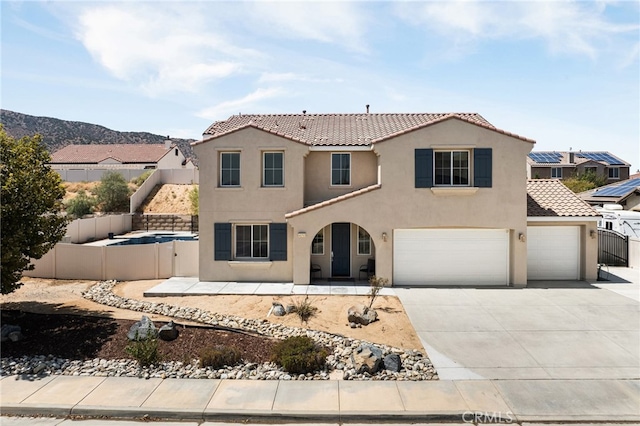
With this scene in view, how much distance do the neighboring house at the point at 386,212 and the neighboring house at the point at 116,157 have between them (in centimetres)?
3549

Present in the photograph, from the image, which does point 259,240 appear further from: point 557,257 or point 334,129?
point 557,257

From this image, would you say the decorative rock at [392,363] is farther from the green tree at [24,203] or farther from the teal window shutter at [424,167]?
the green tree at [24,203]

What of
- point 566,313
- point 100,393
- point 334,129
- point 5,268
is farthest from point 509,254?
point 5,268

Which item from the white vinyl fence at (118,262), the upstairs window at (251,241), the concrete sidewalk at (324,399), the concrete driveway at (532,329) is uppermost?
the upstairs window at (251,241)

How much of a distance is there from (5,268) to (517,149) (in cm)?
1818

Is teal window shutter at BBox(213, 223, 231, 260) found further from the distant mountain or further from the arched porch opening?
the distant mountain

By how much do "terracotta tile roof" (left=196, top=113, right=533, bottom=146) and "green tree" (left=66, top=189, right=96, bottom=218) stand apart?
2027cm

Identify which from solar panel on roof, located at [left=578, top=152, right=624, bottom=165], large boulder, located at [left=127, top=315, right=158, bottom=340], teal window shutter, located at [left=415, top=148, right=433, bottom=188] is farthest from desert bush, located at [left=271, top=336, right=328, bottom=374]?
solar panel on roof, located at [left=578, top=152, right=624, bottom=165]

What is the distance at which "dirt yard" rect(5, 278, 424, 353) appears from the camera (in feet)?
37.1

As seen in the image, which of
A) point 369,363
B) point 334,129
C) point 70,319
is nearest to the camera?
point 369,363

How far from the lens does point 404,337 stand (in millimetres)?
10930

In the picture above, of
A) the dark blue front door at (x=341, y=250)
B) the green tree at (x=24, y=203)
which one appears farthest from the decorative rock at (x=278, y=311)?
the green tree at (x=24, y=203)

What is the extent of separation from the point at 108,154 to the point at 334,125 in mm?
41144

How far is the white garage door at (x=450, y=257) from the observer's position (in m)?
16.9
